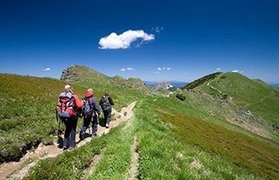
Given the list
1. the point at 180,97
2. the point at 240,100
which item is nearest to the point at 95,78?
the point at 180,97

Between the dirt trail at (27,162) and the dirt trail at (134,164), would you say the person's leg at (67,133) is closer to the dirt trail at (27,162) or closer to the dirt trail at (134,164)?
the dirt trail at (27,162)

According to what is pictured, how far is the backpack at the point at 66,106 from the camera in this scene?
17484mm

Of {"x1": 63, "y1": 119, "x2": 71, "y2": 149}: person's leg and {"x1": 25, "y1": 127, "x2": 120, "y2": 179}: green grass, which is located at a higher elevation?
{"x1": 63, "y1": 119, "x2": 71, "y2": 149}: person's leg

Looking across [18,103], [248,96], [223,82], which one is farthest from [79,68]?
[248,96]

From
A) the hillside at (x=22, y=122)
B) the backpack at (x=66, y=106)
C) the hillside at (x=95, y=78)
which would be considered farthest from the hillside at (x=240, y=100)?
the backpack at (x=66, y=106)

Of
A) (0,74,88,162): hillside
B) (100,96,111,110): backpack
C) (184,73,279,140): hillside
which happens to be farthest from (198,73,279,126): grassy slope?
(100,96,111,110): backpack

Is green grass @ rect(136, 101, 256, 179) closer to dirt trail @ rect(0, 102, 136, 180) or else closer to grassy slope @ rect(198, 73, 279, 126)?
dirt trail @ rect(0, 102, 136, 180)

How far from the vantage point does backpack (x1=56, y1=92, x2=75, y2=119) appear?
17484 millimetres

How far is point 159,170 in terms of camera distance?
13344 millimetres

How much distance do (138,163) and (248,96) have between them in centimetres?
16503

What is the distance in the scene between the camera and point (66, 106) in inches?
691

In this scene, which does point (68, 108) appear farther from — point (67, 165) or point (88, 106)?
point (88, 106)

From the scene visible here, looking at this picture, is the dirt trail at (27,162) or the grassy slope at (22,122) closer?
the dirt trail at (27,162)

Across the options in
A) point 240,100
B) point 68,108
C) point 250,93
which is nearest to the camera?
point 68,108
